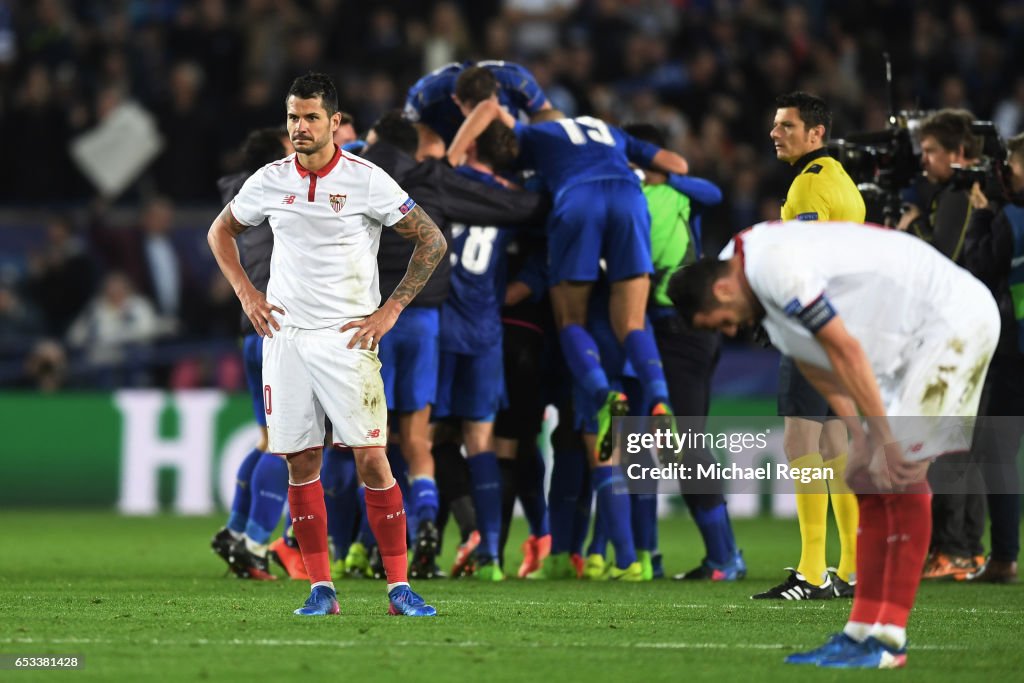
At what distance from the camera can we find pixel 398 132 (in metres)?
10.0

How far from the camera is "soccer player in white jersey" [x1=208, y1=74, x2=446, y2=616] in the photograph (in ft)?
23.8

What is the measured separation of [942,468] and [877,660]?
5.18 metres

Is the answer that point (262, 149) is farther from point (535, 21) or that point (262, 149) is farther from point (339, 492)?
point (535, 21)

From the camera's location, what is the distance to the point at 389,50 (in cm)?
1892

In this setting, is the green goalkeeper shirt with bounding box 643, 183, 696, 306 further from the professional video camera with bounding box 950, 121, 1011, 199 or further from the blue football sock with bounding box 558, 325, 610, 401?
the professional video camera with bounding box 950, 121, 1011, 199

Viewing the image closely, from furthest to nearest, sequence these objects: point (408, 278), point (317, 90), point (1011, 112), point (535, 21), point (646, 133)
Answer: point (535, 21), point (1011, 112), point (646, 133), point (408, 278), point (317, 90)

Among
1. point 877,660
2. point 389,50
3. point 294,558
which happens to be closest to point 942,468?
point 294,558

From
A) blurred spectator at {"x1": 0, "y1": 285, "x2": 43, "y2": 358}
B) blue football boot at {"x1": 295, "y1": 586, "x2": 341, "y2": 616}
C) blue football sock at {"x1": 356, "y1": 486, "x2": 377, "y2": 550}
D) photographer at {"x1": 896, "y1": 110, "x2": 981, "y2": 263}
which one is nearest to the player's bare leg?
blue football sock at {"x1": 356, "y1": 486, "x2": 377, "y2": 550}

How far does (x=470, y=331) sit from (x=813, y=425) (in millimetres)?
2482

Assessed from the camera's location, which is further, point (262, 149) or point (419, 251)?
point (262, 149)

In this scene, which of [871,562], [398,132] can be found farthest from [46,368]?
[871,562]

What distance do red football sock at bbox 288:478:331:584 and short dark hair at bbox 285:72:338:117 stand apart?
1.69m

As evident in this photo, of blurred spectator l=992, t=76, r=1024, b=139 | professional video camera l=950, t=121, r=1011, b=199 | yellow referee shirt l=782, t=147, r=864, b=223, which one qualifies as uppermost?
blurred spectator l=992, t=76, r=1024, b=139

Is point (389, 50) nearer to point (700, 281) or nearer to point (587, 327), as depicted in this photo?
point (587, 327)
